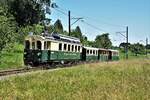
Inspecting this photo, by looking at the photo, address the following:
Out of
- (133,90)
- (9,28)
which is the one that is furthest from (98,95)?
(9,28)

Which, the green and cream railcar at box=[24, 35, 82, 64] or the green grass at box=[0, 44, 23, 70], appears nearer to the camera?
the green grass at box=[0, 44, 23, 70]

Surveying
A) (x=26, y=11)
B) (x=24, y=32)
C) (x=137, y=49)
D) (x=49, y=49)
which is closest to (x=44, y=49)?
(x=49, y=49)

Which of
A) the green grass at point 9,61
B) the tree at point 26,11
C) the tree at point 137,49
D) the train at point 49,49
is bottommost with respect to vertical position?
the green grass at point 9,61

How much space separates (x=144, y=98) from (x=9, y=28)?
1681 cm

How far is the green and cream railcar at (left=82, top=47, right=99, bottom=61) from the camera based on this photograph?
49.7 m

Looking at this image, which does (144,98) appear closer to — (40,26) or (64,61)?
(64,61)

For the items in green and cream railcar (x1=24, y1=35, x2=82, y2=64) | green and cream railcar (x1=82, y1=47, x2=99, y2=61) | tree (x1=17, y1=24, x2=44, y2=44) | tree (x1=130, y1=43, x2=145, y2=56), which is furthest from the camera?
tree (x1=130, y1=43, x2=145, y2=56)

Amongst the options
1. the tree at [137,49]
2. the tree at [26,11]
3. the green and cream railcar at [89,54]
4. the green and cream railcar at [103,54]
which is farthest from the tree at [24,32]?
the tree at [137,49]

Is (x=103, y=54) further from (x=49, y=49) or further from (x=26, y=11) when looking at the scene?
(x=49, y=49)

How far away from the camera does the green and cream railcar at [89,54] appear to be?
4972 centimetres

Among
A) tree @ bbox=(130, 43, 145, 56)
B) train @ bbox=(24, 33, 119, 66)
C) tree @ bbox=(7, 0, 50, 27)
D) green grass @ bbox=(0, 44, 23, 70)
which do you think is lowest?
green grass @ bbox=(0, 44, 23, 70)

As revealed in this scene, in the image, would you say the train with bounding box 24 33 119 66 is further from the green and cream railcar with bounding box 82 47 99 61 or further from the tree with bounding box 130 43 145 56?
the tree with bounding box 130 43 145 56

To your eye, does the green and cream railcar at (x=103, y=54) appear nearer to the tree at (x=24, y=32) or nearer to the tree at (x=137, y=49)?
the tree at (x=24, y=32)

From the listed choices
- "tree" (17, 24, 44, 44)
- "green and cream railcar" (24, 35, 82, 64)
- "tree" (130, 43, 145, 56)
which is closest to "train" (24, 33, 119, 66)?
"green and cream railcar" (24, 35, 82, 64)
